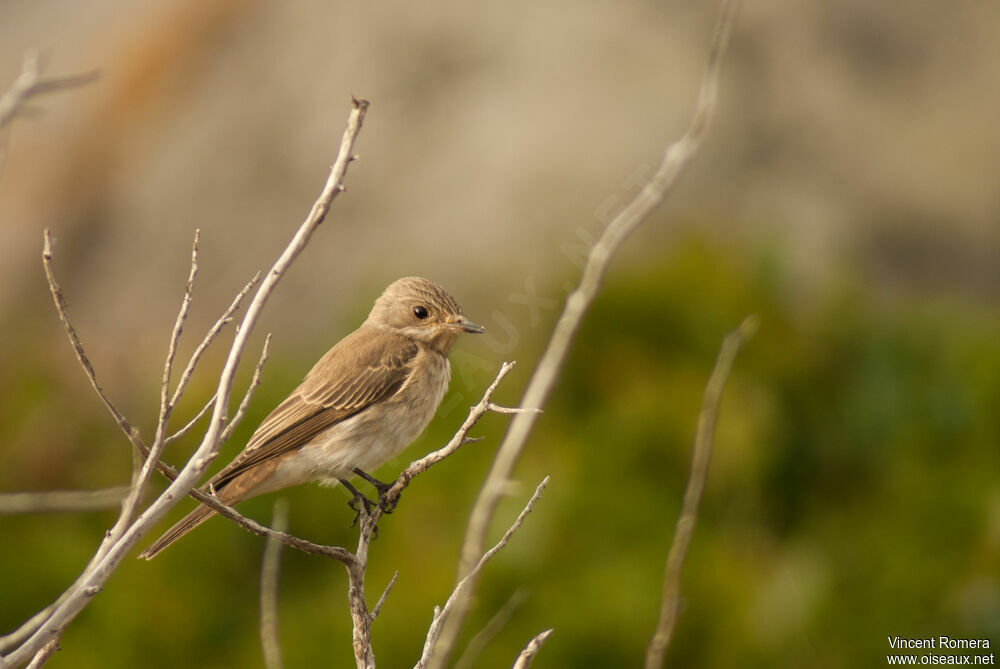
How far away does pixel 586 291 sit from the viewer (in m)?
1.89

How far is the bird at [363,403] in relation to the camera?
12.4 ft

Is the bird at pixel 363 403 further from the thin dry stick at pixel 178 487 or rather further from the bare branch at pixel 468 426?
the thin dry stick at pixel 178 487

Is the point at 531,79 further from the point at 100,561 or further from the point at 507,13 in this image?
the point at 100,561

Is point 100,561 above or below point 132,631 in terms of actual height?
above

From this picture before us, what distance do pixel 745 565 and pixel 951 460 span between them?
1.56 m

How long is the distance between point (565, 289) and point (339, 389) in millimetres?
1751

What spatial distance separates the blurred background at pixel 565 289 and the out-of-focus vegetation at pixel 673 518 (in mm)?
19

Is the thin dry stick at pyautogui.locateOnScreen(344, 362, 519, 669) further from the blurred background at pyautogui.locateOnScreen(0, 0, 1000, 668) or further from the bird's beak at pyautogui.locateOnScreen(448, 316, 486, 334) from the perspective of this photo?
the bird's beak at pyautogui.locateOnScreen(448, 316, 486, 334)

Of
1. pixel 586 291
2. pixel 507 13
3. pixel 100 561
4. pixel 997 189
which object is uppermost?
pixel 507 13

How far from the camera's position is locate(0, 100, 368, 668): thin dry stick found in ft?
5.55

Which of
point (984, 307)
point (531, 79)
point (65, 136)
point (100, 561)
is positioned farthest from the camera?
point (65, 136)

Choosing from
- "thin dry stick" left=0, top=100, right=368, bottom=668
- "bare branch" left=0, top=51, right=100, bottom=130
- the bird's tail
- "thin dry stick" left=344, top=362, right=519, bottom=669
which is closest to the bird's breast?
the bird's tail

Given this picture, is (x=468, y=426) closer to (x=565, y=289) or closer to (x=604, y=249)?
(x=604, y=249)

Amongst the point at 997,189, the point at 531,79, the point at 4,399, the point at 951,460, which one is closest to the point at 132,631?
the point at 4,399
